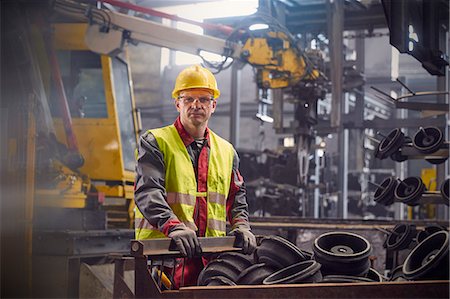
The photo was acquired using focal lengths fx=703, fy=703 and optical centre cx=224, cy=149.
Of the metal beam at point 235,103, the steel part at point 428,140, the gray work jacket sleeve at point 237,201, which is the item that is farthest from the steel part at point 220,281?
the metal beam at point 235,103

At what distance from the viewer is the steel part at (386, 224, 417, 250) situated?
5.98 m

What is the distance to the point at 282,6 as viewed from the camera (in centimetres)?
949

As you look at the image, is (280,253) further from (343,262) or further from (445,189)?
(445,189)

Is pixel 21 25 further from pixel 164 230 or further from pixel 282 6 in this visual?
pixel 164 230

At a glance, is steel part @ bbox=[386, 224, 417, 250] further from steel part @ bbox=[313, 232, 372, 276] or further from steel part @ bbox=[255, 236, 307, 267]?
steel part @ bbox=[255, 236, 307, 267]

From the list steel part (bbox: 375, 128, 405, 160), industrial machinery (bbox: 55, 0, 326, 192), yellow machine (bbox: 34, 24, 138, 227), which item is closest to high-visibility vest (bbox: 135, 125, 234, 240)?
steel part (bbox: 375, 128, 405, 160)

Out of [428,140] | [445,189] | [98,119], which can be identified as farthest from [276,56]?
[445,189]

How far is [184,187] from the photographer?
3.69 meters

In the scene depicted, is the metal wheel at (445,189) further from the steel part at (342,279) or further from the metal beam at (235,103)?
the metal beam at (235,103)

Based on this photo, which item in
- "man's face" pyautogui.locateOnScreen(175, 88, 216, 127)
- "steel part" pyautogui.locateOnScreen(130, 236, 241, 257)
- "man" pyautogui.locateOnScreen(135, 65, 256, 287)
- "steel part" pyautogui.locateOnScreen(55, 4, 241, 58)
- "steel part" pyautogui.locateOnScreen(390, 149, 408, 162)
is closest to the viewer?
"steel part" pyautogui.locateOnScreen(130, 236, 241, 257)

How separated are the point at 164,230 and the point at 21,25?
4.45m

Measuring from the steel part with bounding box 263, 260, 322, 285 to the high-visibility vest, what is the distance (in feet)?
1.90

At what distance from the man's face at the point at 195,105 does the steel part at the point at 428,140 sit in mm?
2827

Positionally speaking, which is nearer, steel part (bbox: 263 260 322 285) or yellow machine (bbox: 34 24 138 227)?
steel part (bbox: 263 260 322 285)
